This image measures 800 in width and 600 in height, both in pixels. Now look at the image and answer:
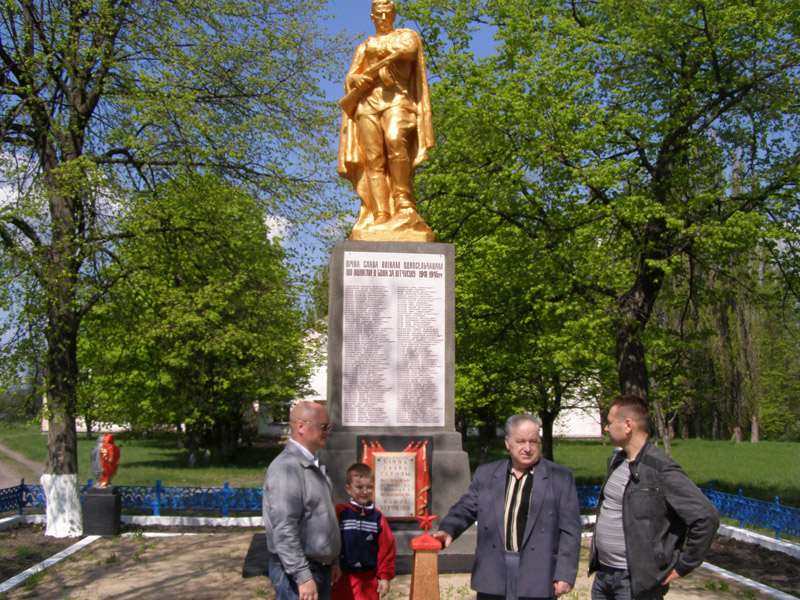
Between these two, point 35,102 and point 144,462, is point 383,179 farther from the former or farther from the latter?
point 144,462

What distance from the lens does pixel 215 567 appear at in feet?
26.4

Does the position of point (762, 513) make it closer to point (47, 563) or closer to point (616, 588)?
point (616, 588)

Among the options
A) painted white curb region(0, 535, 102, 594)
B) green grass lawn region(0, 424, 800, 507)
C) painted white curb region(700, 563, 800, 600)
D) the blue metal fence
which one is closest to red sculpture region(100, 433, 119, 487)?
painted white curb region(0, 535, 102, 594)

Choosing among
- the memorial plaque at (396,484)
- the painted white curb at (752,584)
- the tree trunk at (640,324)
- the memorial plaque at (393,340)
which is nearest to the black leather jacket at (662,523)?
the memorial plaque at (396,484)

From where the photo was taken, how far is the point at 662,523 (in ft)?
11.8

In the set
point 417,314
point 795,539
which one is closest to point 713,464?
point 795,539

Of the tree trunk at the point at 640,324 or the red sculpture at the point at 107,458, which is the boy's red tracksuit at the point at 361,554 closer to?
the red sculpture at the point at 107,458

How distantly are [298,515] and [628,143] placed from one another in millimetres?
11673

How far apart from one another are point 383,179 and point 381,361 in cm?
214

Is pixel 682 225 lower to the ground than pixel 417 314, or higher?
higher

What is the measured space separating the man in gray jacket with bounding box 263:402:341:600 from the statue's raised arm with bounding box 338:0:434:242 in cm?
432

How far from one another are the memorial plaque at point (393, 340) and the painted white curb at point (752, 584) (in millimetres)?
3671

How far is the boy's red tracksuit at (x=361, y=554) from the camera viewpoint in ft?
14.1

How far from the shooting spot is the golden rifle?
26.0ft
